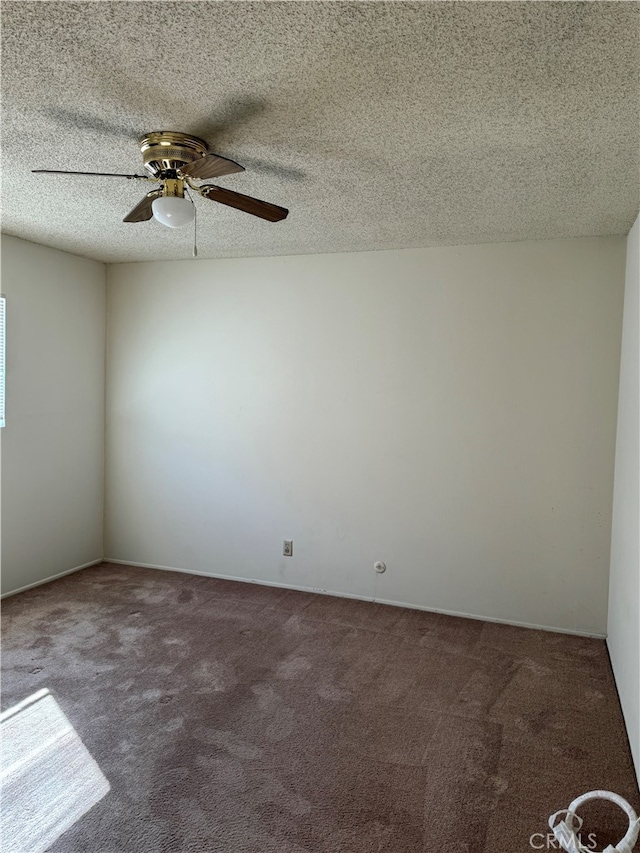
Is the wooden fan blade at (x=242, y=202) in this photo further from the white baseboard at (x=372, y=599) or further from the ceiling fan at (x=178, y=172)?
the white baseboard at (x=372, y=599)

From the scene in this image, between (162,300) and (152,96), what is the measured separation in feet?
9.43

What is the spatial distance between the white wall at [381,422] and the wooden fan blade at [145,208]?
70.3 inches

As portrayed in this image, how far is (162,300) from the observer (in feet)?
15.7

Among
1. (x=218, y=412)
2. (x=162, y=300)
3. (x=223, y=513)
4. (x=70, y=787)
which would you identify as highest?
(x=162, y=300)

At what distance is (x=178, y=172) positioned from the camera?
2.39 metres

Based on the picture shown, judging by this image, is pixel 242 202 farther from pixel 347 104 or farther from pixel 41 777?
pixel 41 777

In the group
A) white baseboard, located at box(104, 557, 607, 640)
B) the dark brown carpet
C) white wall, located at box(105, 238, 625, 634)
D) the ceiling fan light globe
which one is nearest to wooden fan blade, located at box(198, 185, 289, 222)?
the ceiling fan light globe

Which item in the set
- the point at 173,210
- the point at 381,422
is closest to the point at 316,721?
the point at 381,422

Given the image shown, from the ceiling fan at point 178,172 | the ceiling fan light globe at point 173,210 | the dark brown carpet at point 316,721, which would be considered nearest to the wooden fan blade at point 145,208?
the ceiling fan at point 178,172

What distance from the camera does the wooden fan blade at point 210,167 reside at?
213cm

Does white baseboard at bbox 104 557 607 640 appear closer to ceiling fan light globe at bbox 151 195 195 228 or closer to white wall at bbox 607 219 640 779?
white wall at bbox 607 219 640 779

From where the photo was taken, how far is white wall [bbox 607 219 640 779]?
2607mm

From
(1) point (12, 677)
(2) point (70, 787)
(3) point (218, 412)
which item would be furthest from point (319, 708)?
(3) point (218, 412)

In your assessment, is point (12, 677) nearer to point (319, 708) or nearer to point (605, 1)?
point (319, 708)
